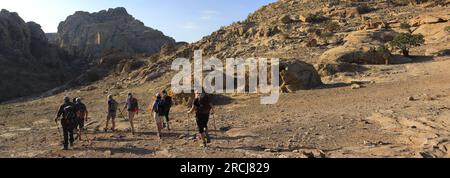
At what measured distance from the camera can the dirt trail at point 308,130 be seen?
10.8 m

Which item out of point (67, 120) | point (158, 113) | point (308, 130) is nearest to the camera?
point (67, 120)

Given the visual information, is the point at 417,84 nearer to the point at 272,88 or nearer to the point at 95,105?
the point at 272,88

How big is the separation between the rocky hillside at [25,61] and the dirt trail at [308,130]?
26.9 m

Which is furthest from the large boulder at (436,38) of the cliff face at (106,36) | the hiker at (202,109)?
the cliff face at (106,36)

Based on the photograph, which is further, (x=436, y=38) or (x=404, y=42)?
(x=436, y=38)

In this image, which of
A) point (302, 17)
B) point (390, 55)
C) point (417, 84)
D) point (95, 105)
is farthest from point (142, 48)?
point (417, 84)

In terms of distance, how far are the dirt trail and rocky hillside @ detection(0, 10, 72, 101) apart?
26914 mm

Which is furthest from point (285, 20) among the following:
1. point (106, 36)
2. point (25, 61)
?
point (106, 36)

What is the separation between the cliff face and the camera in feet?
246

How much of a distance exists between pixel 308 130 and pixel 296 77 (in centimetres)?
851

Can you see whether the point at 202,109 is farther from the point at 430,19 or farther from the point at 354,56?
the point at 430,19

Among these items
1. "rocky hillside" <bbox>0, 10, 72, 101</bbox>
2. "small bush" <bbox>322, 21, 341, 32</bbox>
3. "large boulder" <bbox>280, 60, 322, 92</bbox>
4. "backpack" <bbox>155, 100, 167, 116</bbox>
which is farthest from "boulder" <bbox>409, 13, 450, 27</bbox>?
"rocky hillside" <bbox>0, 10, 72, 101</bbox>

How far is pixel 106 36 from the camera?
77625 mm

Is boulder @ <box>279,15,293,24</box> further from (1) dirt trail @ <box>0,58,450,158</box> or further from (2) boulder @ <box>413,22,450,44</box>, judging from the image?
(1) dirt trail @ <box>0,58,450,158</box>
